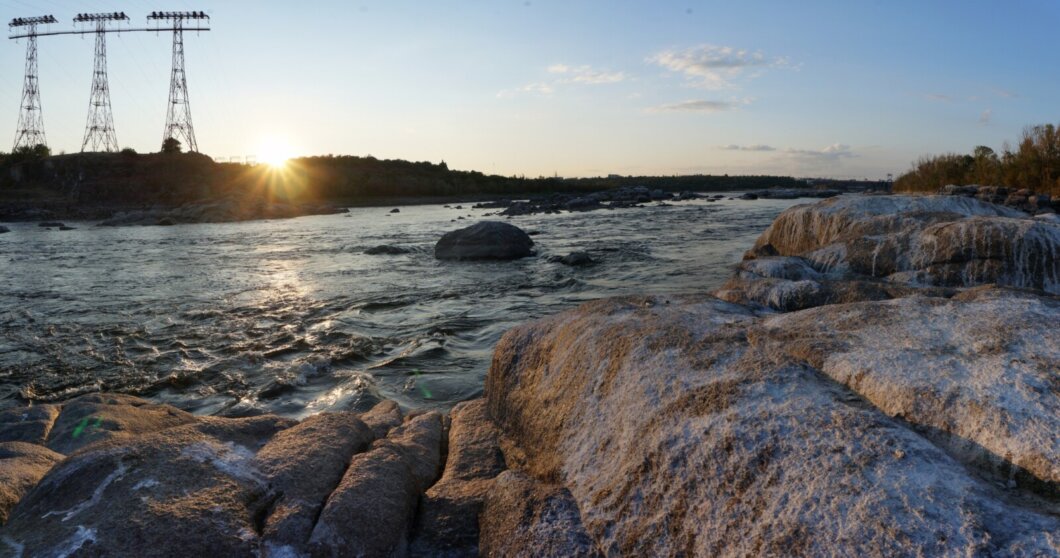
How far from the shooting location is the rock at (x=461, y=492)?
9.83 ft

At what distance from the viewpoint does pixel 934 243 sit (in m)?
7.65

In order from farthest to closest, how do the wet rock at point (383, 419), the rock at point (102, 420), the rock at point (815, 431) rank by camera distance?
the wet rock at point (383, 419), the rock at point (102, 420), the rock at point (815, 431)

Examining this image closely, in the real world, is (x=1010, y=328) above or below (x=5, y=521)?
above

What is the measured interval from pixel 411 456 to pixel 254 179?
2390 inches

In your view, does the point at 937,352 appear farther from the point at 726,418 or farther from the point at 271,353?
the point at 271,353

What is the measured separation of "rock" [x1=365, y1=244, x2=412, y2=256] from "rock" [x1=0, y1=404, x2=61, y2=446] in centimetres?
1422

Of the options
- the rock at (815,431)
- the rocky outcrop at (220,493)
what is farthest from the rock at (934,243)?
the rocky outcrop at (220,493)

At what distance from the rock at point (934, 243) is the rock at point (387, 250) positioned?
1254 cm

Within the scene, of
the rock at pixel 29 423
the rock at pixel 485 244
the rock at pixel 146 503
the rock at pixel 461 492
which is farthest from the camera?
the rock at pixel 485 244

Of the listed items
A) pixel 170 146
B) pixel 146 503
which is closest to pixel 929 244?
pixel 146 503

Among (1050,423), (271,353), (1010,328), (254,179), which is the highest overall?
(254,179)

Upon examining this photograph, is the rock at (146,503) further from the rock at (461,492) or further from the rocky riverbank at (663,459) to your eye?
the rock at (461,492)

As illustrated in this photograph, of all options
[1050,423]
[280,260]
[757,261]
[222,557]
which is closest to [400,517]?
[222,557]

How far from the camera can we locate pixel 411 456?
12.4ft
